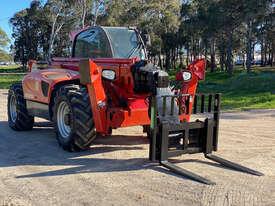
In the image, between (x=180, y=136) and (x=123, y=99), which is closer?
(x=180, y=136)

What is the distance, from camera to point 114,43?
30.0 ft

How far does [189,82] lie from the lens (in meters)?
9.08

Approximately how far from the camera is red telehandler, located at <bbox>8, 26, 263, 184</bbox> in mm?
7504

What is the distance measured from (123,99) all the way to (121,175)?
202 cm

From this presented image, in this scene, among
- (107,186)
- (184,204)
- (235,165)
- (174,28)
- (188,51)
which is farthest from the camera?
(188,51)

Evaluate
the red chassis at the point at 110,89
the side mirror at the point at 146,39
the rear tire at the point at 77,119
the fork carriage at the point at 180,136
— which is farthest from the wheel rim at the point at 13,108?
the fork carriage at the point at 180,136

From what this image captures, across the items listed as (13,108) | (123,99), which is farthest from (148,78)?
(13,108)

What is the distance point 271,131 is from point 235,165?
4.28 metres

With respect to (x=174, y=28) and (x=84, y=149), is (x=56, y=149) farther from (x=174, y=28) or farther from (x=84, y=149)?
(x=174, y=28)

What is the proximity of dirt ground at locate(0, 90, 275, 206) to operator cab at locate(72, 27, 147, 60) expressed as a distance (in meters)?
1.73

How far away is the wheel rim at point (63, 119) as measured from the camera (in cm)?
882

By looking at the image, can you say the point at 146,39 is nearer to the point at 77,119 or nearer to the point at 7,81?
the point at 77,119

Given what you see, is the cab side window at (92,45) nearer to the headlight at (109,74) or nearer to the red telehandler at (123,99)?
the red telehandler at (123,99)

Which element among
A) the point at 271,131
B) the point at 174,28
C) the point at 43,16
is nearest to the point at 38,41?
the point at 43,16
